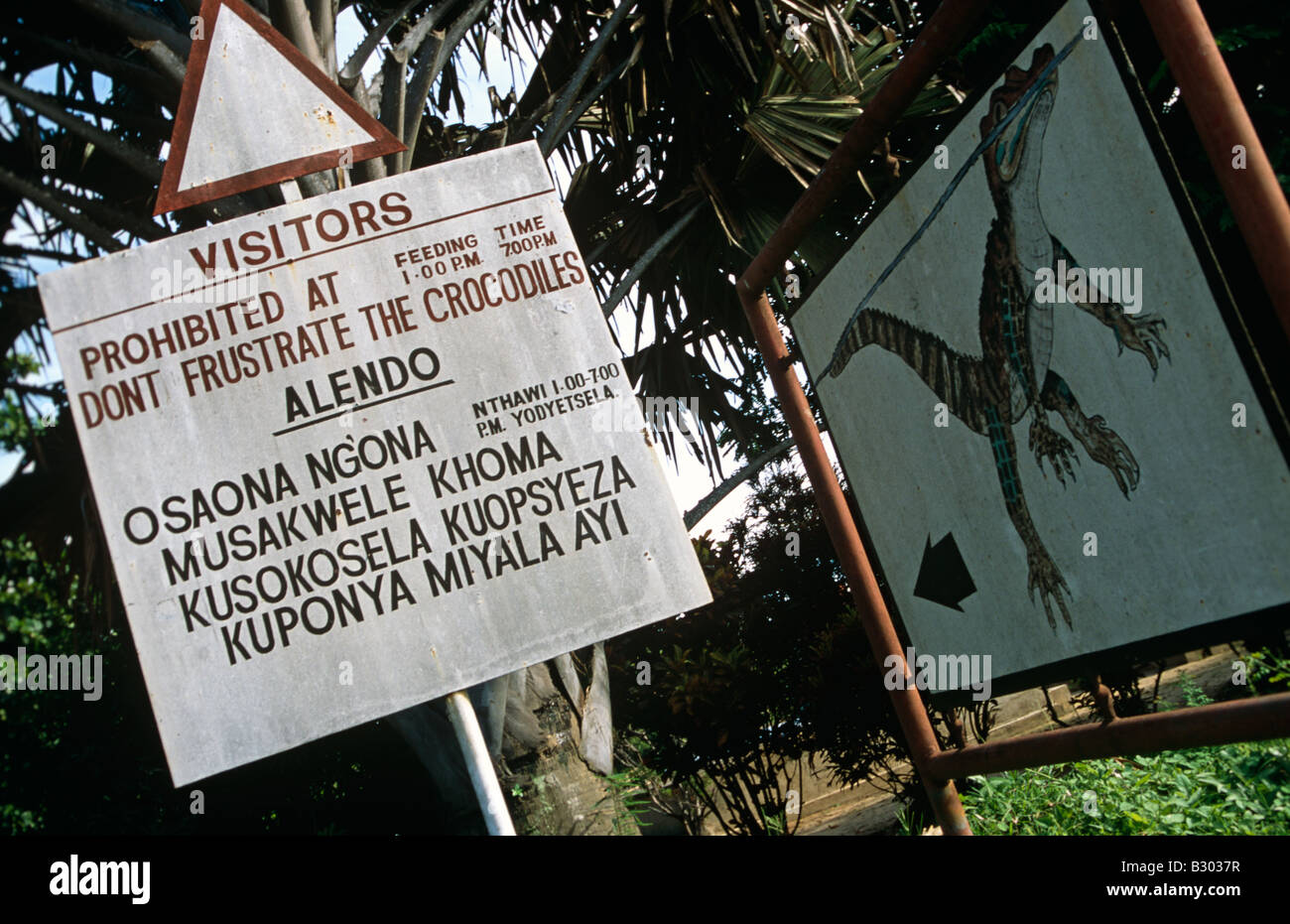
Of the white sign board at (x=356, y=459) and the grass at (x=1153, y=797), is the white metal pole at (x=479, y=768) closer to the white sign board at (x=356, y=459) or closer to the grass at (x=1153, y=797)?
the white sign board at (x=356, y=459)

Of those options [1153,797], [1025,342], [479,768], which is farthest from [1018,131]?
[1153,797]

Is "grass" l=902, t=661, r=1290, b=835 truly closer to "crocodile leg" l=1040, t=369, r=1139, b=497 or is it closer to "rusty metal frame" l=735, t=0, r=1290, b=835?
"rusty metal frame" l=735, t=0, r=1290, b=835

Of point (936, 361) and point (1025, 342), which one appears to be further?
point (936, 361)

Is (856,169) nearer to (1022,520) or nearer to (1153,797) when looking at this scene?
(1022,520)

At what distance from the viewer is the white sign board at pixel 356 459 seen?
6.41 ft

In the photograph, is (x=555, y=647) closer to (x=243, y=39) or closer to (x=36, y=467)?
(x=243, y=39)

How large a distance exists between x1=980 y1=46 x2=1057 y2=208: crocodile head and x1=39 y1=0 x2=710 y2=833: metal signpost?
2.90 feet

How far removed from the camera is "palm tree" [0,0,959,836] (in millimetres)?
3645

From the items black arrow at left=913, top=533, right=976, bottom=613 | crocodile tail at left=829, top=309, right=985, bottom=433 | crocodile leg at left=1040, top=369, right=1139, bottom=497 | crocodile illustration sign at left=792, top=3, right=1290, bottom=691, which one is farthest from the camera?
black arrow at left=913, top=533, right=976, bottom=613

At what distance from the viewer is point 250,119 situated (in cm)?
217

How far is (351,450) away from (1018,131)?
144 centimetres

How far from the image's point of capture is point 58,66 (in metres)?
4.46

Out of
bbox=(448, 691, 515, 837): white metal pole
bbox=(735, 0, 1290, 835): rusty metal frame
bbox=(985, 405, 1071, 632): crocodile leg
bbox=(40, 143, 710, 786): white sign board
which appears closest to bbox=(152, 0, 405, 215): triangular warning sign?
bbox=(40, 143, 710, 786): white sign board
